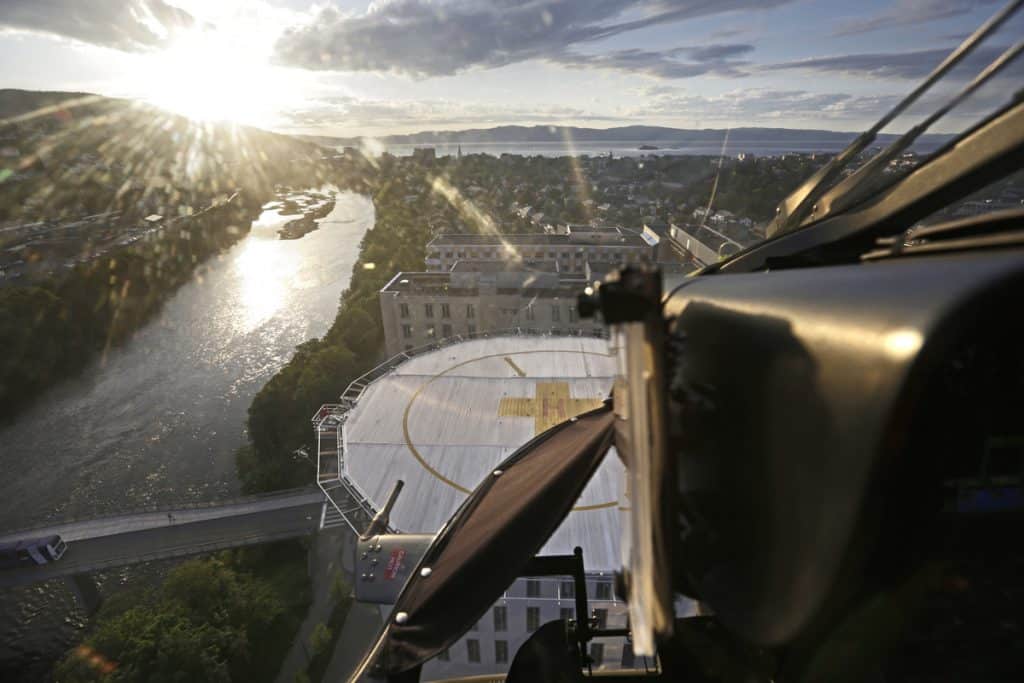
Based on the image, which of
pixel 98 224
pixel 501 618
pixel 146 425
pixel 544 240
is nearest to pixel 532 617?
pixel 501 618

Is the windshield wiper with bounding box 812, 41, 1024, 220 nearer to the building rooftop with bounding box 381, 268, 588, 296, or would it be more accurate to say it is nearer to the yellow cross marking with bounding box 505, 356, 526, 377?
the yellow cross marking with bounding box 505, 356, 526, 377

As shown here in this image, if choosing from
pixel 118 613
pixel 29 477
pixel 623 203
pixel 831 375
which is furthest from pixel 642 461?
pixel 623 203

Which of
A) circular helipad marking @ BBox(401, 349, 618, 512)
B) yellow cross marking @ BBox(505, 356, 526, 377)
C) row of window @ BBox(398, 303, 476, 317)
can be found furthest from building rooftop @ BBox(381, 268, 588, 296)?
yellow cross marking @ BBox(505, 356, 526, 377)

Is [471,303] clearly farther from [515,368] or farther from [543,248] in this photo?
[543,248]

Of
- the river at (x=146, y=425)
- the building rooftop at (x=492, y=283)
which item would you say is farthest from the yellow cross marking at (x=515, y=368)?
the river at (x=146, y=425)

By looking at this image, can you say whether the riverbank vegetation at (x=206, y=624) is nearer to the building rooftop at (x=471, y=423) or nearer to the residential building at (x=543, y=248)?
the building rooftop at (x=471, y=423)

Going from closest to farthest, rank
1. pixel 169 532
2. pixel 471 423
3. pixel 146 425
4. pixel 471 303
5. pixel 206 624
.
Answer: pixel 206 624, pixel 471 423, pixel 169 532, pixel 471 303, pixel 146 425
